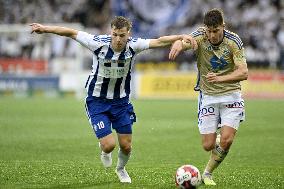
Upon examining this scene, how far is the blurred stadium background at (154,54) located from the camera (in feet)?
103

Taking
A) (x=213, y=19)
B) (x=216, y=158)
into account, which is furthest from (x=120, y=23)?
(x=216, y=158)

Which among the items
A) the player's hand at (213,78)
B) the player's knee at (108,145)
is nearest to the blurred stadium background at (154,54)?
the player's knee at (108,145)

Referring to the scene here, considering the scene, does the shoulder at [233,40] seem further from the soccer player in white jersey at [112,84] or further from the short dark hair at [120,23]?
the short dark hair at [120,23]

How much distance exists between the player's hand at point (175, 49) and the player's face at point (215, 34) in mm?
512

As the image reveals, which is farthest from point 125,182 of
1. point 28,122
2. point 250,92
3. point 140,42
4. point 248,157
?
point 250,92

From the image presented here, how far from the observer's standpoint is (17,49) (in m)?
33.9

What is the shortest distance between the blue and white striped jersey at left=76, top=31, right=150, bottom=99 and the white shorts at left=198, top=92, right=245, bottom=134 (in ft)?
3.77

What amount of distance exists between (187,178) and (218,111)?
156 cm

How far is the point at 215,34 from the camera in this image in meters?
9.98

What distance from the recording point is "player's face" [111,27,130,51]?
10010mm

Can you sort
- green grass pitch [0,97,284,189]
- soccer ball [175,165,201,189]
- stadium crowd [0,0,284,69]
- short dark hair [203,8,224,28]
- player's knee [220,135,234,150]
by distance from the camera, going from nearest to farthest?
soccer ball [175,165,201,189]
short dark hair [203,8,224,28]
player's knee [220,135,234,150]
green grass pitch [0,97,284,189]
stadium crowd [0,0,284,69]

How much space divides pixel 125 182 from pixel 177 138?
741 cm

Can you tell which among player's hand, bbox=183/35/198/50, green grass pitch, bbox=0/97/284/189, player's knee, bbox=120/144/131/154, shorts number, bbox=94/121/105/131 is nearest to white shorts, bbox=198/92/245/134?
green grass pitch, bbox=0/97/284/189

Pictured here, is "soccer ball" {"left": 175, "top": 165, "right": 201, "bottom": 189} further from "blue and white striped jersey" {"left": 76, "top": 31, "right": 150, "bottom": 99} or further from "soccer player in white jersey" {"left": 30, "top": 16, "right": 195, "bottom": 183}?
"blue and white striped jersey" {"left": 76, "top": 31, "right": 150, "bottom": 99}
